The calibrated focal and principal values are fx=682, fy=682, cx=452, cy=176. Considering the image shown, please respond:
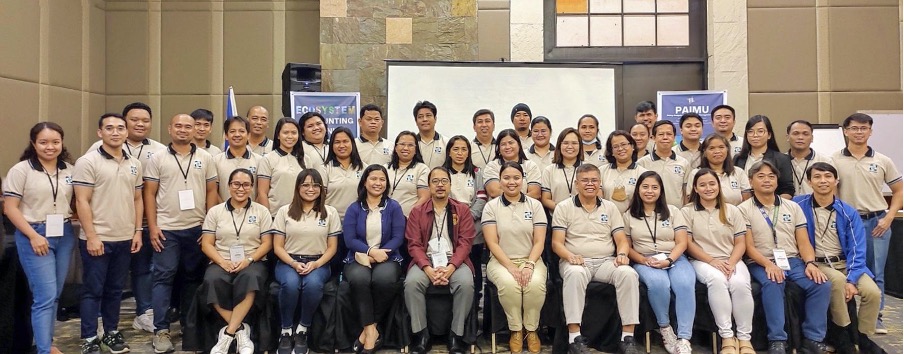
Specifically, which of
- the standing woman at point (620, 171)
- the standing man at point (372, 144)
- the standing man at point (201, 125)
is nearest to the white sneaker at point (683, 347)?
the standing woman at point (620, 171)

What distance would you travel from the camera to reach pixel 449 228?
4.20 m

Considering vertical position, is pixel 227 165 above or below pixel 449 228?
above

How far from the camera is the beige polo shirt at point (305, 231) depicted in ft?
13.4

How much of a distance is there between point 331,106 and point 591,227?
137 inches

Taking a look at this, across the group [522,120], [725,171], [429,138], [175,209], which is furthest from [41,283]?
[725,171]

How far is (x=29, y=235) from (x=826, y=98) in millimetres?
7544

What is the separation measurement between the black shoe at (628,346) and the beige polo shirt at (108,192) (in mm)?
2945

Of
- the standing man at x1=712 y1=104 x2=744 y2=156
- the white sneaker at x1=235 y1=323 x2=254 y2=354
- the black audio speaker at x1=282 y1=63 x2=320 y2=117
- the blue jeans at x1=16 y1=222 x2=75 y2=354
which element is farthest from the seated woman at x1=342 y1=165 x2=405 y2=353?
the black audio speaker at x1=282 y1=63 x2=320 y2=117

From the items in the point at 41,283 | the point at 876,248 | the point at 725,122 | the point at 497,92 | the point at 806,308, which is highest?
the point at 497,92

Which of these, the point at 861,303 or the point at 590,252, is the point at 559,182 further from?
the point at 861,303

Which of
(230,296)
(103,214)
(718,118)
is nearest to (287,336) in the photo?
(230,296)

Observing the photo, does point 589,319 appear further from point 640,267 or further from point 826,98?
point 826,98

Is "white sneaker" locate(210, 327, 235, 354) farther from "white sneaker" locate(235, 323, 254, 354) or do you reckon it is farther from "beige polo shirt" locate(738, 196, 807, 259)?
"beige polo shirt" locate(738, 196, 807, 259)

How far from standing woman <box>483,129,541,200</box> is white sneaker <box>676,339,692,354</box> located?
4.12ft
